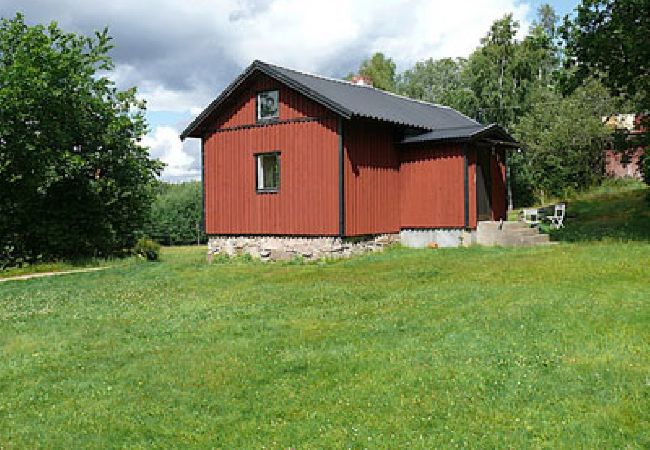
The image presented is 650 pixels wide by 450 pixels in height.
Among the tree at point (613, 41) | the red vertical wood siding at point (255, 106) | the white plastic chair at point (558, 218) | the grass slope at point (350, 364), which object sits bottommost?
the grass slope at point (350, 364)

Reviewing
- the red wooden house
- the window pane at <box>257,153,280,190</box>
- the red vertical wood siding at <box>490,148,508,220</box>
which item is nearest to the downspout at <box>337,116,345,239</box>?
the red wooden house

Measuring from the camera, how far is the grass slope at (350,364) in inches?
207

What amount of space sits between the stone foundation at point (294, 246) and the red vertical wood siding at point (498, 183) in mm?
3860

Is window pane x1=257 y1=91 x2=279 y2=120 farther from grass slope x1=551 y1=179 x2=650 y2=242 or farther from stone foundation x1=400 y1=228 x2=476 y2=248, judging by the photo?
grass slope x1=551 y1=179 x2=650 y2=242

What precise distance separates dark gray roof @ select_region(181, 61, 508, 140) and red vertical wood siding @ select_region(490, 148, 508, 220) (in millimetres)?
1697

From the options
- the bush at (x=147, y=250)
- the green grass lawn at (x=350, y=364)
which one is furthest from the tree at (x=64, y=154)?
the green grass lawn at (x=350, y=364)

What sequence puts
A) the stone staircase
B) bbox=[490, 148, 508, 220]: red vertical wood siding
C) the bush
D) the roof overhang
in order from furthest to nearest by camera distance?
the bush → bbox=[490, 148, 508, 220]: red vertical wood siding → the roof overhang → the stone staircase

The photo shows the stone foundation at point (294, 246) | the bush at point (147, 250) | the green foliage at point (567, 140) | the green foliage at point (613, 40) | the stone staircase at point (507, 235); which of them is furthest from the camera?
the green foliage at point (567, 140)

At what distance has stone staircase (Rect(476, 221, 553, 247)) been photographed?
17.4 m

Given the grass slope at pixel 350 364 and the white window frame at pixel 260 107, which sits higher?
the white window frame at pixel 260 107

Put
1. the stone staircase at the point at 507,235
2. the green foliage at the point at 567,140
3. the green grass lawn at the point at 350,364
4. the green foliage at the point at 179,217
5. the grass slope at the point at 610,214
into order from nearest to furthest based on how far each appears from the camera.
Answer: the green grass lawn at the point at 350,364, the stone staircase at the point at 507,235, the grass slope at the point at 610,214, the green foliage at the point at 567,140, the green foliage at the point at 179,217

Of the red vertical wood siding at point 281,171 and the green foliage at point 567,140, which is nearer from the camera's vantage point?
the red vertical wood siding at point 281,171

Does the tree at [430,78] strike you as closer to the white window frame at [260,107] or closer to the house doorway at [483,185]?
the house doorway at [483,185]

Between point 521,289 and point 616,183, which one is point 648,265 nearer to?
point 521,289
